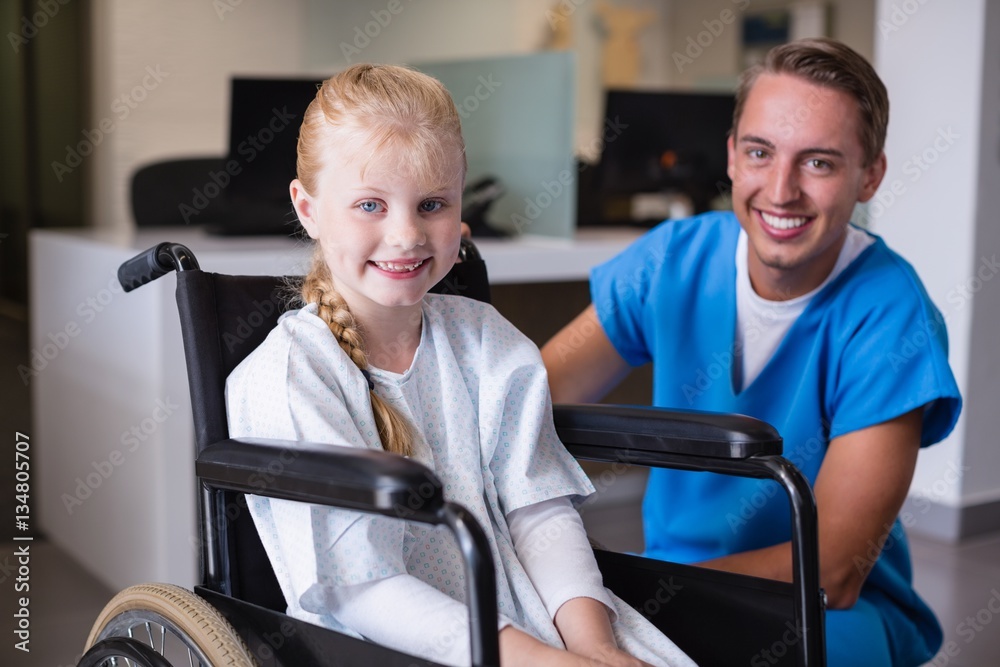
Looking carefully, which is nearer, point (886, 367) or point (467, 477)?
point (467, 477)

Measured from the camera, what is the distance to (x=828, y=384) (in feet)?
4.21

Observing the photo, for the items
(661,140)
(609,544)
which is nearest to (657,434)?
(609,544)

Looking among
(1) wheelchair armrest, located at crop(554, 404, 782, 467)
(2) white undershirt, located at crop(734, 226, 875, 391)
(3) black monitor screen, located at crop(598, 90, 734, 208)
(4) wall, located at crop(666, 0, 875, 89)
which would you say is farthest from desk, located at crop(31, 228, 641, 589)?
(4) wall, located at crop(666, 0, 875, 89)

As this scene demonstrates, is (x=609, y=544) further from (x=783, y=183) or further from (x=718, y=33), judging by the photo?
(x=718, y=33)

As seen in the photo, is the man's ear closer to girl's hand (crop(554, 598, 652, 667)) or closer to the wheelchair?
the wheelchair

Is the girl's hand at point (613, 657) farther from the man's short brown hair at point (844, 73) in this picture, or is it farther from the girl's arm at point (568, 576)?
the man's short brown hair at point (844, 73)

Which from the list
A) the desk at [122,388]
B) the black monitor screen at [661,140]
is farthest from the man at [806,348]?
the black monitor screen at [661,140]

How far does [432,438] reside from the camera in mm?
1052

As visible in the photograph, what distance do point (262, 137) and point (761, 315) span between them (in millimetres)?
1630

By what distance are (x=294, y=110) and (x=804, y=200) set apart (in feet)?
5.57

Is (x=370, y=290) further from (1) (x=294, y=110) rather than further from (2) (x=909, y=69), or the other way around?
(2) (x=909, y=69)

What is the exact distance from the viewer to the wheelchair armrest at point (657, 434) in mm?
984

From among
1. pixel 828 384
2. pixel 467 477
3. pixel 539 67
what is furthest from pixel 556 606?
pixel 539 67

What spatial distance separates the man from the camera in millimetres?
1205
